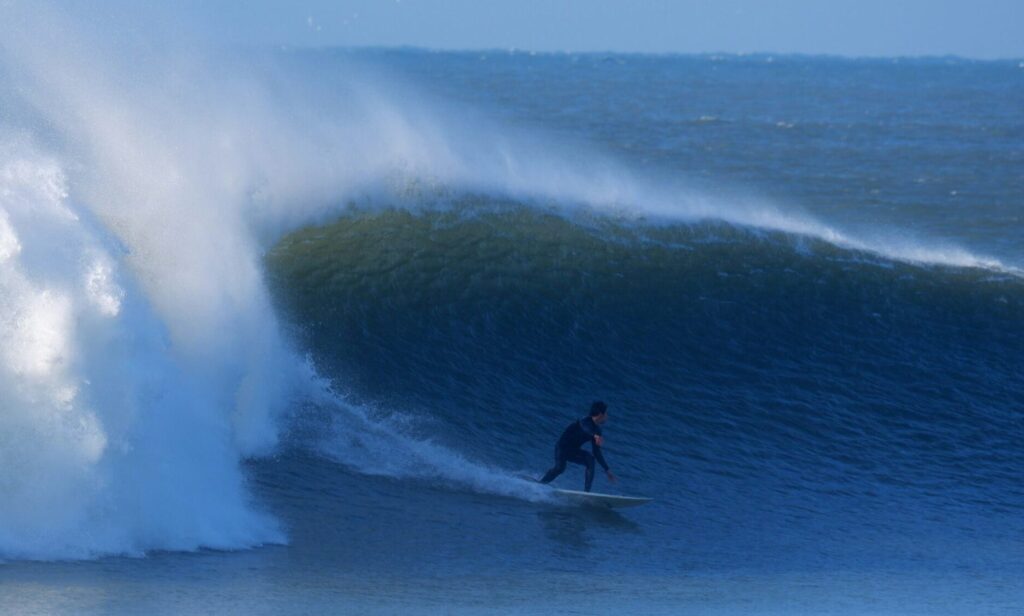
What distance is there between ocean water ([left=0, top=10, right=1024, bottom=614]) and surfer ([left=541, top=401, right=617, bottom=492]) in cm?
33

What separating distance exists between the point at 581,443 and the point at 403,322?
3.90 m

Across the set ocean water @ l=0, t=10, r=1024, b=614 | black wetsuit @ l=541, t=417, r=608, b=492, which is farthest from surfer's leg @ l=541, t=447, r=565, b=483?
ocean water @ l=0, t=10, r=1024, b=614

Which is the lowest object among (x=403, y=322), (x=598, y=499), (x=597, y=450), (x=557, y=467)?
(x=598, y=499)

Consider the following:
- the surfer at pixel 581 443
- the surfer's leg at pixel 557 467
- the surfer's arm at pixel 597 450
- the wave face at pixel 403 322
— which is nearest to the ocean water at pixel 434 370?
the wave face at pixel 403 322

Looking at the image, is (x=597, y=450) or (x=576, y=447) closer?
(x=597, y=450)

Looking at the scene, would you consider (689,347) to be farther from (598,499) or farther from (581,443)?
(598,499)

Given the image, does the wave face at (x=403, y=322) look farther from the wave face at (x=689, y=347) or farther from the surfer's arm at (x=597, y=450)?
the surfer's arm at (x=597, y=450)

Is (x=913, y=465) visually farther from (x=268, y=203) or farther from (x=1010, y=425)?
(x=268, y=203)

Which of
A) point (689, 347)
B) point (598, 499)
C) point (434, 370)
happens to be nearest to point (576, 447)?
point (598, 499)

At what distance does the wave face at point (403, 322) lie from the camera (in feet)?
31.1

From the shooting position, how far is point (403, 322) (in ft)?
48.0

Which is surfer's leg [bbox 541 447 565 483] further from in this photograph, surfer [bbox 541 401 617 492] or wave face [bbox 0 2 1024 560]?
wave face [bbox 0 2 1024 560]

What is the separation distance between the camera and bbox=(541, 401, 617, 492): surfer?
11.2 meters

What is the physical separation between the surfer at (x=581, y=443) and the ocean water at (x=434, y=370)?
1.08 feet
